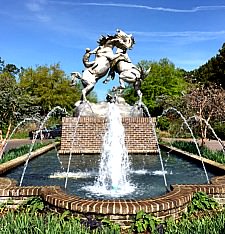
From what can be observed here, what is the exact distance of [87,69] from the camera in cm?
1471

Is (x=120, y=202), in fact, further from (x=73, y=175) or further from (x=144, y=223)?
(x=73, y=175)

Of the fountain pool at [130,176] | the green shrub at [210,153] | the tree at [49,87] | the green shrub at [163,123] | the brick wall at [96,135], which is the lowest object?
the fountain pool at [130,176]

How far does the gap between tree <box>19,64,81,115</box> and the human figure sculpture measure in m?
23.0

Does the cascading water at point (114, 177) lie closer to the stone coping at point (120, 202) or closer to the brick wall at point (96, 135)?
the stone coping at point (120, 202)

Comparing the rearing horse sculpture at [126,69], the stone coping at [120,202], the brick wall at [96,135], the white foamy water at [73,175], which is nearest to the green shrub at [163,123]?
the rearing horse sculpture at [126,69]

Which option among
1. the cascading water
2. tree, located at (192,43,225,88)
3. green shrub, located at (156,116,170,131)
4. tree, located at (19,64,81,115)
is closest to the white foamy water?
the cascading water

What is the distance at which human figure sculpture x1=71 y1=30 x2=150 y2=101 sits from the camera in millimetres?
14656

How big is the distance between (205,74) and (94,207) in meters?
46.2

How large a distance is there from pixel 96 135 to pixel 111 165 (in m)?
5.82

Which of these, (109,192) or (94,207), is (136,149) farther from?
(94,207)

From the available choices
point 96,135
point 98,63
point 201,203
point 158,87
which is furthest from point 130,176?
point 158,87

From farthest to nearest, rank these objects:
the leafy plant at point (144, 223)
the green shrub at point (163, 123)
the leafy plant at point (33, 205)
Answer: the green shrub at point (163, 123)
the leafy plant at point (33, 205)
the leafy plant at point (144, 223)

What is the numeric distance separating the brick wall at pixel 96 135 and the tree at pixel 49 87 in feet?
79.9

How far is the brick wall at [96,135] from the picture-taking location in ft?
44.7
